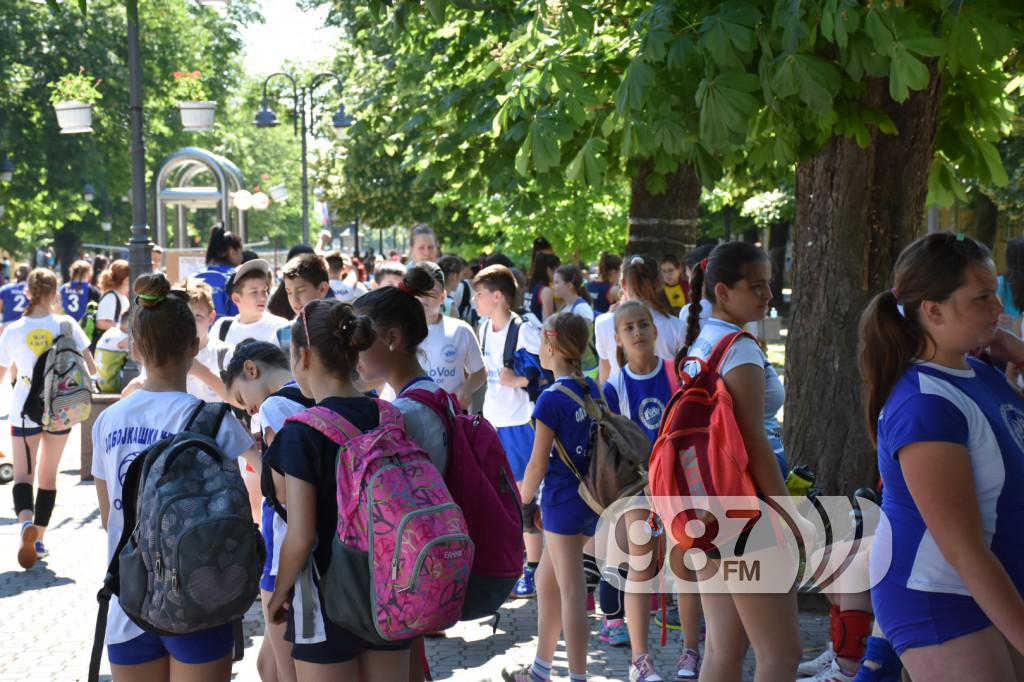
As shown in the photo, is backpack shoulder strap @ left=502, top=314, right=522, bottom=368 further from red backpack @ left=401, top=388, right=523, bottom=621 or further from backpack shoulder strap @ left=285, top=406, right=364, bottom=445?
backpack shoulder strap @ left=285, top=406, right=364, bottom=445

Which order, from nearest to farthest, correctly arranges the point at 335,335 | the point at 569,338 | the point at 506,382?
1. the point at 335,335
2. the point at 569,338
3. the point at 506,382

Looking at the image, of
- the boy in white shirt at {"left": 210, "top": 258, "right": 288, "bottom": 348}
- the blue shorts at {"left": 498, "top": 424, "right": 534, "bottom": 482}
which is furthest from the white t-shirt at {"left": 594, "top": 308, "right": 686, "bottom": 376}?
the boy in white shirt at {"left": 210, "top": 258, "right": 288, "bottom": 348}

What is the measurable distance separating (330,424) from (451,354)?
418 centimetres

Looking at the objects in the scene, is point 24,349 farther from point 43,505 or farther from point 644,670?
point 644,670

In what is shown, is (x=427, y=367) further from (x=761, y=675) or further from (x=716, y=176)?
(x=761, y=675)

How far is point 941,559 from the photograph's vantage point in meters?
3.31

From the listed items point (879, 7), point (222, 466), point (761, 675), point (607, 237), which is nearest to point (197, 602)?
point (222, 466)

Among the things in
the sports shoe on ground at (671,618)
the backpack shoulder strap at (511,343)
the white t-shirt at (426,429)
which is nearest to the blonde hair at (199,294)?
the backpack shoulder strap at (511,343)

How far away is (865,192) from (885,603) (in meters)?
4.29

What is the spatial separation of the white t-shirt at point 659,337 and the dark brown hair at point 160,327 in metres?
4.31

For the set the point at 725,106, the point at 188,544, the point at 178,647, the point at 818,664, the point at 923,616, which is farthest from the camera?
the point at 818,664

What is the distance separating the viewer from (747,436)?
440 cm

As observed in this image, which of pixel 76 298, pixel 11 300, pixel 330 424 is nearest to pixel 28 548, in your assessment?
pixel 330 424

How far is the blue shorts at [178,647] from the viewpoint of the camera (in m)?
4.18
